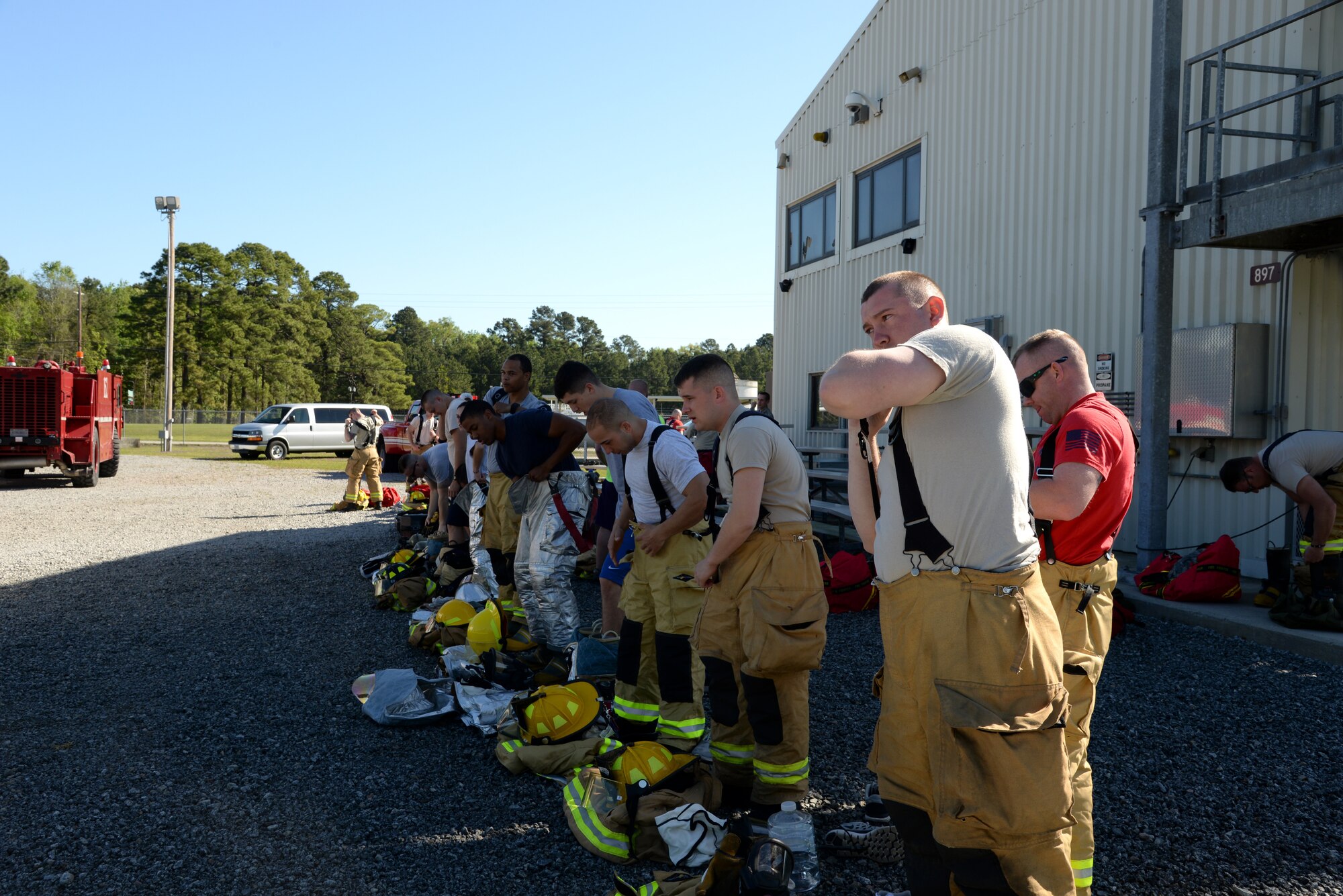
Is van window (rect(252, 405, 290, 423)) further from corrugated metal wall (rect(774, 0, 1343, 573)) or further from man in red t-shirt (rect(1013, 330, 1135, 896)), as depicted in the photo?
man in red t-shirt (rect(1013, 330, 1135, 896))

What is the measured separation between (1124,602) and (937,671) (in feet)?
19.7

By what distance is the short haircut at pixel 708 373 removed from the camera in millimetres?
3973

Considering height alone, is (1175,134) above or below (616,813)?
above

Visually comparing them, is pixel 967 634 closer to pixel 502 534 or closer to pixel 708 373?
pixel 708 373

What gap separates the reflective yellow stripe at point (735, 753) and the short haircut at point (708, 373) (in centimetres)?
149

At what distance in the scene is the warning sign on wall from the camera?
9.63 metres

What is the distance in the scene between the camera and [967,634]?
2.35m

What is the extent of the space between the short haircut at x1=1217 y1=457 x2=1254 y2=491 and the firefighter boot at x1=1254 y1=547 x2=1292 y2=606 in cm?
67

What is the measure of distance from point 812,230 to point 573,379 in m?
10.8

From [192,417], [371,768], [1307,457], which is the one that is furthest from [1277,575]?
[192,417]

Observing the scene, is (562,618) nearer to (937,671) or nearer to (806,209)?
(937,671)

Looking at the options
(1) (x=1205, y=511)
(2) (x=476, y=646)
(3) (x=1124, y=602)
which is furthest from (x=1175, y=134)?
(2) (x=476, y=646)

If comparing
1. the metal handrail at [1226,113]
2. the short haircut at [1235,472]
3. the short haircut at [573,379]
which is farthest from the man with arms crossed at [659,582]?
the metal handrail at [1226,113]

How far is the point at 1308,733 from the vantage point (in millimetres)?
4855
